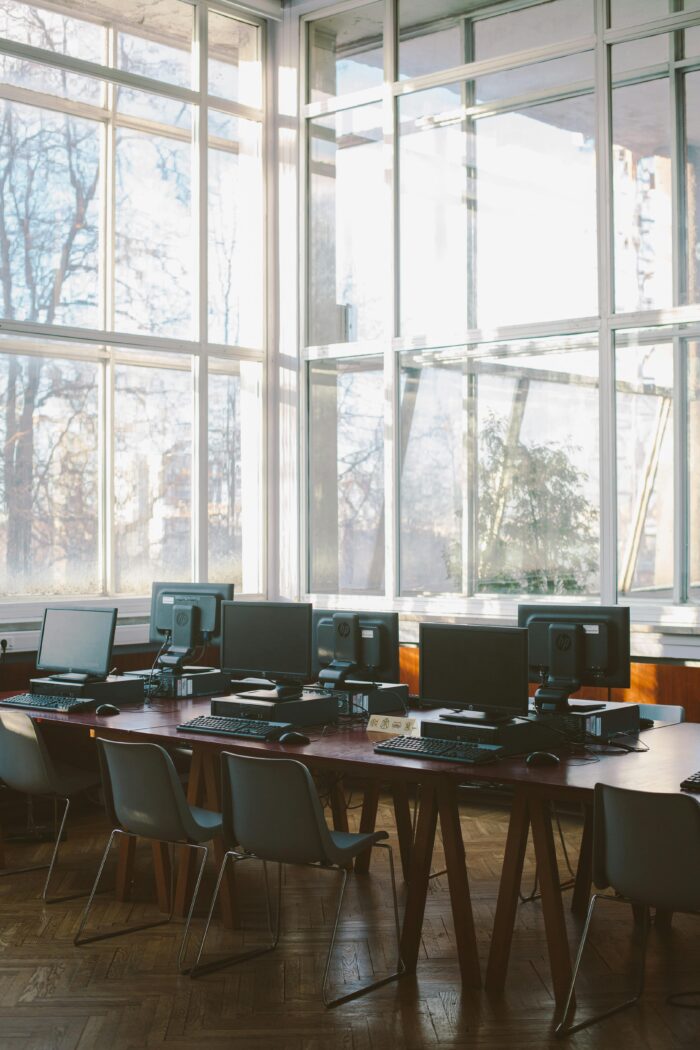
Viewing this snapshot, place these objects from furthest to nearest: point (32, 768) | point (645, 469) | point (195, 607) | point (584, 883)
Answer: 1. point (645, 469)
2. point (195, 607)
3. point (32, 768)
4. point (584, 883)

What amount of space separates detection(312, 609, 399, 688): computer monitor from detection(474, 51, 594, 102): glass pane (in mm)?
3596

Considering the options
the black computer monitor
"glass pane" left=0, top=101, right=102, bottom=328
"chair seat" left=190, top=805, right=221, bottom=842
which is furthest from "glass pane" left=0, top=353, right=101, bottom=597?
the black computer monitor

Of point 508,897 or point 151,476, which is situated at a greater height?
point 151,476

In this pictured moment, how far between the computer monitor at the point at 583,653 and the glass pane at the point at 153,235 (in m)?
3.83

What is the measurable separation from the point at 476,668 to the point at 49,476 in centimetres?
348

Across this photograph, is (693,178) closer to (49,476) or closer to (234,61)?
(234,61)

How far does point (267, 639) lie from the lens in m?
5.29

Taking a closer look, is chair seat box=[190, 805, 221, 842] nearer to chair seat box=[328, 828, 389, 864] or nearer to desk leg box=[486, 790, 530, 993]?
chair seat box=[328, 828, 389, 864]

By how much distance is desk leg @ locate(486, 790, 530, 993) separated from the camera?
13.0 ft

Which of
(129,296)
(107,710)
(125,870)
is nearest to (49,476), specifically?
(129,296)

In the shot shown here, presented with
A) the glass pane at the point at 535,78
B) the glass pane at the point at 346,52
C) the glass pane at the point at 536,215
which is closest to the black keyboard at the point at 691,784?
the glass pane at the point at 536,215

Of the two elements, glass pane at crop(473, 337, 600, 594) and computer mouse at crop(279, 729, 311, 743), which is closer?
computer mouse at crop(279, 729, 311, 743)

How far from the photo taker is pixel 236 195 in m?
8.07

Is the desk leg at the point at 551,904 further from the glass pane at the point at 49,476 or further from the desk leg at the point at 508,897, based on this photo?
the glass pane at the point at 49,476
